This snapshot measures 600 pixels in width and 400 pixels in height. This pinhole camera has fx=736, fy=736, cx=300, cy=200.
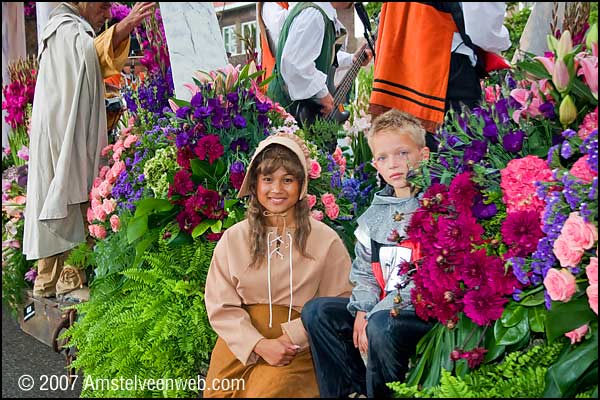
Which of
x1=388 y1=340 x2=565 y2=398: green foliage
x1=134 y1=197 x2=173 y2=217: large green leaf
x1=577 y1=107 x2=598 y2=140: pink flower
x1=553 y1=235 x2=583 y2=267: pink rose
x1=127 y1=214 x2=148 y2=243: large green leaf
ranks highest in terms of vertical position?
x1=577 y1=107 x2=598 y2=140: pink flower

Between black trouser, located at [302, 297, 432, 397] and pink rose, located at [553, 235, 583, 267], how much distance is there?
17.6 inches

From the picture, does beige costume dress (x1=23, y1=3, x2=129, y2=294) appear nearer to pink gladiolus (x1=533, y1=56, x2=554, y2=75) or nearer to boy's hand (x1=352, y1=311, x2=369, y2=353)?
boy's hand (x1=352, y1=311, x2=369, y2=353)

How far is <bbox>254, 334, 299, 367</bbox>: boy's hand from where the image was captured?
230 cm

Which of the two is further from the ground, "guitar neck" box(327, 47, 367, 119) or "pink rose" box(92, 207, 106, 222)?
"guitar neck" box(327, 47, 367, 119)

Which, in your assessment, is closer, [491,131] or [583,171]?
[583,171]

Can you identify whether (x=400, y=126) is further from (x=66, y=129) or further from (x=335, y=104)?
(x=66, y=129)

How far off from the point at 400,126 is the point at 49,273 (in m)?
2.74

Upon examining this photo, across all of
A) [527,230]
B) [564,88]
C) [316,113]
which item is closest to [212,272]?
[527,230]

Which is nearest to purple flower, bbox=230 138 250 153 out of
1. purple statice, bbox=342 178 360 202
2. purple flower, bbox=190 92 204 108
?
purple flower, bbox=190 92 204 108

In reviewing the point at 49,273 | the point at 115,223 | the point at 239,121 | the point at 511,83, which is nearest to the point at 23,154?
the point at 49,273

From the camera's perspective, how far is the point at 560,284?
5.93 ft

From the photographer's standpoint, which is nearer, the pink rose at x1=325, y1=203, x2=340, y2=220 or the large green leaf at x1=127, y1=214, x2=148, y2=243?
the pink rose at x1=325, y1=203, x2=340, y2=220

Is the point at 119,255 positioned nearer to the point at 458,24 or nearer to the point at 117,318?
the point at 117,318

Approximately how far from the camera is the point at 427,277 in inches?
79.5
